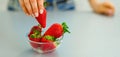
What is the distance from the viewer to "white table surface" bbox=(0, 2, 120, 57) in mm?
926

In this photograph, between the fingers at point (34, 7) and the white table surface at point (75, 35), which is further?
the white table surface at point (75, 35)

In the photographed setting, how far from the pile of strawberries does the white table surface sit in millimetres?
53

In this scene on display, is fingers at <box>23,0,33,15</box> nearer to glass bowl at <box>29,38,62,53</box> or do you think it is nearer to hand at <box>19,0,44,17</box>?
hand at <box>19,0,44,17</box>

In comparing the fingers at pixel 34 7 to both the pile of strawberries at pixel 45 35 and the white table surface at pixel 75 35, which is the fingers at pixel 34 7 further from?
the white table surface at pixel 75 35

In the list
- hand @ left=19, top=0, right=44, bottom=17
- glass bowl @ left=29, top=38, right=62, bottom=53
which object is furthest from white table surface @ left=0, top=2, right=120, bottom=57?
hand @ left=19, top=0, right=44, bottom=17

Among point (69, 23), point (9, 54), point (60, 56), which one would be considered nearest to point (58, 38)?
point (60, 56)

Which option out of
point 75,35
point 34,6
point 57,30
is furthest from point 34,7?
point 75,35

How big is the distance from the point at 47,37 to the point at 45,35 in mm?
11

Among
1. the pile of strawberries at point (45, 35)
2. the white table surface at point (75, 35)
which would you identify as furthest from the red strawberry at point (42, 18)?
the white table surface at point (75, 35)

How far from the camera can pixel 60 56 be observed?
0.90 meters

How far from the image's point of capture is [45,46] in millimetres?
863

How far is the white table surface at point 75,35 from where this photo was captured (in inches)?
36.4

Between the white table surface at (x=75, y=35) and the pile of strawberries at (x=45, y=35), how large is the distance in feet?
0.17

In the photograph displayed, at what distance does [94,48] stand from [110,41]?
0.09 m
